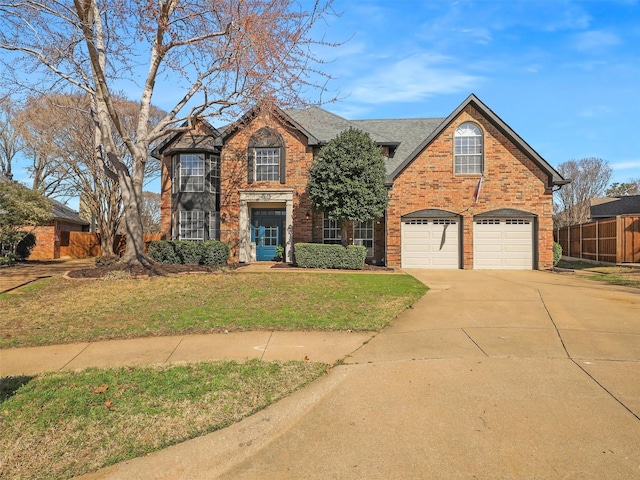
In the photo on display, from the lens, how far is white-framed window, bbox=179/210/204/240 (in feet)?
62.4

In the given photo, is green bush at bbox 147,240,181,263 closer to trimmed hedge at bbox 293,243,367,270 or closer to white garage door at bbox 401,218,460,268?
trimmed hedge at bbox 293,243,367,270

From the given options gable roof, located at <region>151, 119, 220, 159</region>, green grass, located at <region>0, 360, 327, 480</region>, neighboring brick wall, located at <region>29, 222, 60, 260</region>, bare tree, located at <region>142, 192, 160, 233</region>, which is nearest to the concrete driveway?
green grass, located at <region>0, 360, 327, 480</region>

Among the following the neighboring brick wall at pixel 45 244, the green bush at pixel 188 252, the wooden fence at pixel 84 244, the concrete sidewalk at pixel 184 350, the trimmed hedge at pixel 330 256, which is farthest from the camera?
the wooden fence at pixel 84 244

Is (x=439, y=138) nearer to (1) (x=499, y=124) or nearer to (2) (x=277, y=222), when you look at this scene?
(1) (x=499, y=124)

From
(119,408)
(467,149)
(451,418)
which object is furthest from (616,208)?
(119,408)

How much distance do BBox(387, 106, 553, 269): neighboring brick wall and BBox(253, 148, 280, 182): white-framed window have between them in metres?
5.97

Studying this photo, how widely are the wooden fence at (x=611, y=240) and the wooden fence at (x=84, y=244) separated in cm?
2683

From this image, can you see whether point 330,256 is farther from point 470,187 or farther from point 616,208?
point 616,208

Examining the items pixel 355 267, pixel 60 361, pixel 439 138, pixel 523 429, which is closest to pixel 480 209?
pixel 439 138

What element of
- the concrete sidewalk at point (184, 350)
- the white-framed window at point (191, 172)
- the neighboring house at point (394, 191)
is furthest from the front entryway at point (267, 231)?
the concrete sidewalk at point (184, 350)

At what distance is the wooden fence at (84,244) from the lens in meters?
27.0

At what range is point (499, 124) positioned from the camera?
1639 centimetres

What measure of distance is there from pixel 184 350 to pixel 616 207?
133 feet

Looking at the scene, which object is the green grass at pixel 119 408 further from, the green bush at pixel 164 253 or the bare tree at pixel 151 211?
the bare tree at pixel 151 211
